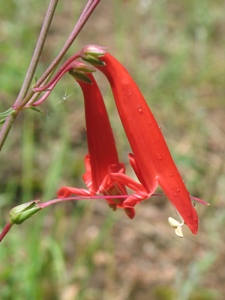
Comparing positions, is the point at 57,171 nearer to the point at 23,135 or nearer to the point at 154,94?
the point at 23,135

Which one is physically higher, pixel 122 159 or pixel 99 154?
pixel 99 154

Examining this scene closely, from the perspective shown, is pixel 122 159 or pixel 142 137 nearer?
pixel 142 137

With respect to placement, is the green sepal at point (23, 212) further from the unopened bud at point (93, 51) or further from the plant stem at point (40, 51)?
the unopened bud at point (93, 51)

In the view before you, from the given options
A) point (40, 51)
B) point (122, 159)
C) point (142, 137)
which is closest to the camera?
point (40, 51)

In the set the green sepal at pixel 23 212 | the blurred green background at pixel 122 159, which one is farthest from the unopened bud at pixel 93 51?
the blurred green background at pixel 122 159

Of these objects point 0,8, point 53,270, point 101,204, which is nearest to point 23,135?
point 101,204

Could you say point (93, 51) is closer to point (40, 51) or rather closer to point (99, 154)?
point (40, 51)

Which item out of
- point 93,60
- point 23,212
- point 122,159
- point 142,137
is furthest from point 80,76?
point 122,159
